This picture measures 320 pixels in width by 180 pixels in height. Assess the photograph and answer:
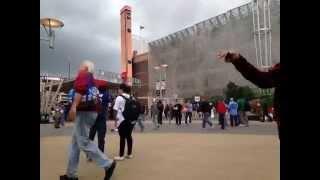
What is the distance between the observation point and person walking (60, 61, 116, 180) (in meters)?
5.89

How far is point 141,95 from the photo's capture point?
96688 millimetres

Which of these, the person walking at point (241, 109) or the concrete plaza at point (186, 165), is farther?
the person walking at point (241, 109)

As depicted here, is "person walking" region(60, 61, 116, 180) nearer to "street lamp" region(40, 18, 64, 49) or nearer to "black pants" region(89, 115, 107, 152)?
"black pants" region(89, 115, 107, 152)

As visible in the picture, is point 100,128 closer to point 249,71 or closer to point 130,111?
point 130,111

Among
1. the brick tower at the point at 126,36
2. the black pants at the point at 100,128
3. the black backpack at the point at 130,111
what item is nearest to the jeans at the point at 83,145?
the black pants at the point at 100,128

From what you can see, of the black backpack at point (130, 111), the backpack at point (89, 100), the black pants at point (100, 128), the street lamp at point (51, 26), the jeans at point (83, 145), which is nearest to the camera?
the jeans at point (83, 145)

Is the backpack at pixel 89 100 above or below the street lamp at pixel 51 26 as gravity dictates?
below

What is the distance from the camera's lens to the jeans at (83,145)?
5.88m

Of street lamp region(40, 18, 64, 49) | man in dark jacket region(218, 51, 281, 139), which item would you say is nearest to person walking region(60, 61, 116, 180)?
man in dark jacket region(218, 51, 281, 139)

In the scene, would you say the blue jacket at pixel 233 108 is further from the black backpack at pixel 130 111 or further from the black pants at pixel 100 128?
the black pants at pixel 100 128

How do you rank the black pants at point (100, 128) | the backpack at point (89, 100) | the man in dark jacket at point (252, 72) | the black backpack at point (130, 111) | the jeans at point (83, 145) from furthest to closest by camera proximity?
1. the black backpack at point (130, 111)
2. the black pants at point (100, 128)
3. the backpack at point (89, 100)
4. the jeans at point (83, 145)
5. the man in dark jacket at point (252, 72)
